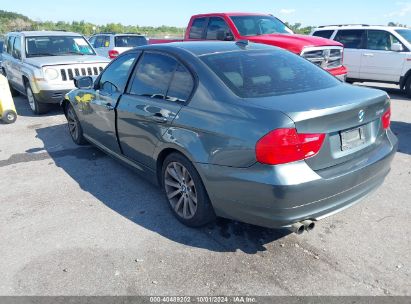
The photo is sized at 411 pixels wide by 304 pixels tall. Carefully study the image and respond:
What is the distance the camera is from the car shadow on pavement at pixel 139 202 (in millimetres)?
3316

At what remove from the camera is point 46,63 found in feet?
25.4

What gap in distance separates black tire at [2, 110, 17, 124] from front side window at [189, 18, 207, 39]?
487 cm

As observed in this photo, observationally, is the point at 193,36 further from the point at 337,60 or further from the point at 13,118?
the point at 13,118

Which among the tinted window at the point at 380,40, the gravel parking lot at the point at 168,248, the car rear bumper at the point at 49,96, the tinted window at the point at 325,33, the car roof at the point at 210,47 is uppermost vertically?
the tinted window at the point at 325,33

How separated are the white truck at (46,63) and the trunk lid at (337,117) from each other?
229 inches

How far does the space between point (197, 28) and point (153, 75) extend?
21.3 ft

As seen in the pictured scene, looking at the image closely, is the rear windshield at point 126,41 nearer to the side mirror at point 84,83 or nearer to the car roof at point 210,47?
the side mirror at point 84,83

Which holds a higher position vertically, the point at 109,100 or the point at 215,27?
the point at 215,27

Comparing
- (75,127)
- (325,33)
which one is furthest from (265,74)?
(325,33)

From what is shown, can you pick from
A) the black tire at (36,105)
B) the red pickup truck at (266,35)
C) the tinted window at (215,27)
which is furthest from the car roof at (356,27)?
the black tire at (36,105)

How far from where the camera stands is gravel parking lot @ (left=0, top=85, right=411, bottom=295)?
9.04ft

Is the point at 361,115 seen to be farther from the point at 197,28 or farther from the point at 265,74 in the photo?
the point at 197,28

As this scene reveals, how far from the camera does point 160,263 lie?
9.93 ft

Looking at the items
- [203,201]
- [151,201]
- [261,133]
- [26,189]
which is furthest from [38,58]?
[261,133]
